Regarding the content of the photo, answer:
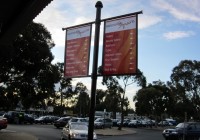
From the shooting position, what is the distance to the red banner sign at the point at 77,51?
9.62 meters

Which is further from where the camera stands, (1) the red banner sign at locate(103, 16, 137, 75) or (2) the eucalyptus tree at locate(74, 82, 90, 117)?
(2) the eucalyptus tree at locate(74, 82, 90, 117)

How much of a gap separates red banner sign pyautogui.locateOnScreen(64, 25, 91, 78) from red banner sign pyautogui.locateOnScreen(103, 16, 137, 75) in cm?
54

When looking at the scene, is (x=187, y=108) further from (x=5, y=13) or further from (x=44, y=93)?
(x=5, y=13)

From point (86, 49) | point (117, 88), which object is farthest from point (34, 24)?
point (117, 88)

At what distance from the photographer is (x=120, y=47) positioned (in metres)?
8.98

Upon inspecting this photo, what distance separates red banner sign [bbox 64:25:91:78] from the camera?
9.62 meters

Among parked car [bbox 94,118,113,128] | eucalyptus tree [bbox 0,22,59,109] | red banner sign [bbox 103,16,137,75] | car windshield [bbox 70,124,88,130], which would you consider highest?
eucalyptus tree [bbox 0,22,59,109]

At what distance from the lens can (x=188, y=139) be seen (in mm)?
34406

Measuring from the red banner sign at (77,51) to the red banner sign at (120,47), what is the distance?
54 centimetres

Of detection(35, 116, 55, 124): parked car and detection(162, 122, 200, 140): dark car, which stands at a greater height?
detection(35, 116, 55, 124): parked car

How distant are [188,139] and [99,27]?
27081 millimetres

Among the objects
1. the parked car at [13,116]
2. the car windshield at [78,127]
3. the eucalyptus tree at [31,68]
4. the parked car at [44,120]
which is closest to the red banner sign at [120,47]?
the car windshield at [78,127]

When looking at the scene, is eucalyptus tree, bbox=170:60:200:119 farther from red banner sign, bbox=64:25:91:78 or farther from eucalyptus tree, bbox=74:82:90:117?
red banner sign, bbox=64:25:91:78

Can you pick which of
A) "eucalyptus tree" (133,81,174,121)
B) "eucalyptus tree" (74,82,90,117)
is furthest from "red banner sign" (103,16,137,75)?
"eucalyptus tree" (74,82,90,117)
